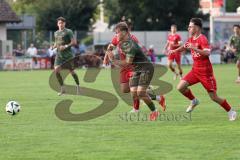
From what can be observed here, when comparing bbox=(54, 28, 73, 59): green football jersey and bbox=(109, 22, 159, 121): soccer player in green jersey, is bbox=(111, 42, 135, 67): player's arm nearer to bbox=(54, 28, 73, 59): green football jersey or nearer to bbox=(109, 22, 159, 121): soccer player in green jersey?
bbox=(109, 22, 159, 121): soccer player in green jersey

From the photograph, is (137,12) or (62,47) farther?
(137,12)

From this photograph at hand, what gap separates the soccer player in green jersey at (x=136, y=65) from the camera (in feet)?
47.2

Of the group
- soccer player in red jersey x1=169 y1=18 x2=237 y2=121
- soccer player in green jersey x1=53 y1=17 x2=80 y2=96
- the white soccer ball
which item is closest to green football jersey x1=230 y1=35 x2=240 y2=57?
soccer player in green jersey x1=53 y1=17 x2=80 y2=96

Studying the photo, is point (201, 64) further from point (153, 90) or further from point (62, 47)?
point (62, 47)

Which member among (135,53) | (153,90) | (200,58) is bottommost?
(153,90)

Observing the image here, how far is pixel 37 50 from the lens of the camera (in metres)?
52.2

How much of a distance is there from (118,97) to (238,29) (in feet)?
26.3

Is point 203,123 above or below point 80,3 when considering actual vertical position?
below

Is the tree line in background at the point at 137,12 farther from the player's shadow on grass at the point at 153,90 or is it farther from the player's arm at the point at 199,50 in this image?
the player's arm at the point at 199,50

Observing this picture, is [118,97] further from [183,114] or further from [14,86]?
[14,86]


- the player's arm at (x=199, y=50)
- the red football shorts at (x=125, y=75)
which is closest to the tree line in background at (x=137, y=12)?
the red football shorts at (x=125, y=75)

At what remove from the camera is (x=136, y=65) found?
1477 cm

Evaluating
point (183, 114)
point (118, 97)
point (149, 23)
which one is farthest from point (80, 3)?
point (183, 114)

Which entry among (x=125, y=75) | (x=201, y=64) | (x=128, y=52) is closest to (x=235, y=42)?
(x=125, y=75)
